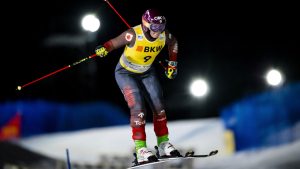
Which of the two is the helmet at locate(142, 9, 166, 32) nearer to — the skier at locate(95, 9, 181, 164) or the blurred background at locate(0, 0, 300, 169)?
the skier at locate(95, 9, 181, 164)

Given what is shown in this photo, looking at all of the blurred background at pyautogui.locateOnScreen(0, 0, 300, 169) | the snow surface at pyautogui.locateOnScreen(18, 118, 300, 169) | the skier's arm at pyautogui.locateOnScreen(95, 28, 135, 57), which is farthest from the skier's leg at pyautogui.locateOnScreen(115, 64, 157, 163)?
the snow surface at pyautogui.locateOnScreen(18, 118, 300, 169)

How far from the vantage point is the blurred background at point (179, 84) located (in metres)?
6.71

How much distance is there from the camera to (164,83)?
6.86 meters

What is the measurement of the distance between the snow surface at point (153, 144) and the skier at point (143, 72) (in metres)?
2.68

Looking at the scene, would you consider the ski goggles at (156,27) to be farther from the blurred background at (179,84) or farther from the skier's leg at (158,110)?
the blurred background at (179,84)

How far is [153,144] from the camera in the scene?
6.70 metres

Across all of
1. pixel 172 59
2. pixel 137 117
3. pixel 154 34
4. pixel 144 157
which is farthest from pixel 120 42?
pixel 144 157

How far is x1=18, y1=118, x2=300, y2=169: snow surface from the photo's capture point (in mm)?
6695

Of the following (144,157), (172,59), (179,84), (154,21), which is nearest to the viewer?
(154,21)

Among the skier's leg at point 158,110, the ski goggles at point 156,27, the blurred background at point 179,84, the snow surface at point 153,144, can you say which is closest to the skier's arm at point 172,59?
the skier's leg at point 158,110

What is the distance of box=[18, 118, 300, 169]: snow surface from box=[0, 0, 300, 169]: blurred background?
1cm

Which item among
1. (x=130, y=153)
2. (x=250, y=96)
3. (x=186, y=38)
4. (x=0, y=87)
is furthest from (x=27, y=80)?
(x=250, y=96)

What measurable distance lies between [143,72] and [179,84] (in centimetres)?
282

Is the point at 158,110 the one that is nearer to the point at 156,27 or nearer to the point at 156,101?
the point at 156,101
